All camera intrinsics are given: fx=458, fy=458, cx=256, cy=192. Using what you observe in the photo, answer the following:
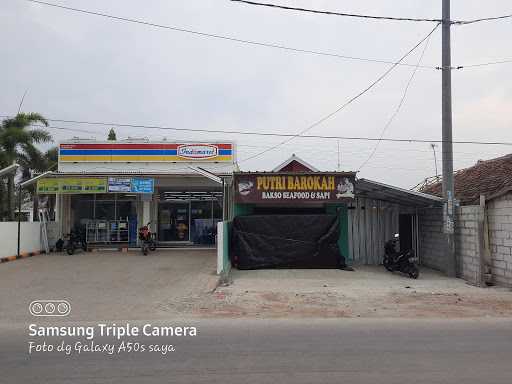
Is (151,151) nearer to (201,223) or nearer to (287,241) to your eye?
(201,223)

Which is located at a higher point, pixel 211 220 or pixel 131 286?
pixel 211 220

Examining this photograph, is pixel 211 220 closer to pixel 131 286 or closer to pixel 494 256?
pixel 131 286

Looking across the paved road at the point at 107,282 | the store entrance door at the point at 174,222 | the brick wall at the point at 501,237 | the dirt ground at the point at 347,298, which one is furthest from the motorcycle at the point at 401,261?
the store entrance door at the point at 174,222

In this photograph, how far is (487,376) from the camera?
500cm

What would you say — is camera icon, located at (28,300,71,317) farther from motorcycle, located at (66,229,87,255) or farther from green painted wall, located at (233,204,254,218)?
motorcycle, located at (66,229,87,255)

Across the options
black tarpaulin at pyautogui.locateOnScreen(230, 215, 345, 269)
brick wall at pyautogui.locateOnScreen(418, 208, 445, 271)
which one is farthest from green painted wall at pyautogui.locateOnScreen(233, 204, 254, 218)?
brick wall at pyautogui.locateOnScreen(418, 208, 445, 271)

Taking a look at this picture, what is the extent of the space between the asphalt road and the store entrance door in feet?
48.5

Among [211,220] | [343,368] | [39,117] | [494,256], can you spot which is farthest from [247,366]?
[39,117]

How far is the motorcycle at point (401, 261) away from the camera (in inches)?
546

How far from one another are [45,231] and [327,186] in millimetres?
12927

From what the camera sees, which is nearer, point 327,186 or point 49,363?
point 49,363

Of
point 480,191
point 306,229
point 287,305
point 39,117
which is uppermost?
point 39,117

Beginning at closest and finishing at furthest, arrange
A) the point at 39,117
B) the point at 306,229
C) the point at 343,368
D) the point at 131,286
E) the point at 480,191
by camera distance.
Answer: the point at 343,368 < the point at 131,286 < the point at 480,191 < the point at 306,229 < the point at 39,117

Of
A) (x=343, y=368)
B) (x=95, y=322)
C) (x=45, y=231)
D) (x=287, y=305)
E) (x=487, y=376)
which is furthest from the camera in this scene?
(x=45, y=231)
